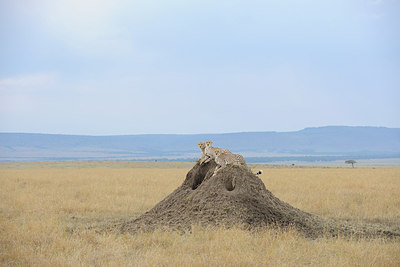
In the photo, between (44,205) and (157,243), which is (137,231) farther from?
(44,205)

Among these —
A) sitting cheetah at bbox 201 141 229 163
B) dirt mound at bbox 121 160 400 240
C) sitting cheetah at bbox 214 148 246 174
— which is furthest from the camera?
sitting cheetah at bbox 201 141 229 163

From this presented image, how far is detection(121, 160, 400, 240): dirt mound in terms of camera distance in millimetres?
9570

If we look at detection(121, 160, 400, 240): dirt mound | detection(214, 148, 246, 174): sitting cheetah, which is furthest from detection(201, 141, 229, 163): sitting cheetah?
detection(121, 160, 400, 240): dirt mound

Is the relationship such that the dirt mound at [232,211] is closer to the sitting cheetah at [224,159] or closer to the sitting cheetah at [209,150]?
the sitting cheetah at [224,159]

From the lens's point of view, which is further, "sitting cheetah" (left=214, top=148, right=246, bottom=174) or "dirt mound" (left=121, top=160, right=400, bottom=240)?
"sitting cheetah" (left=214, top=148, right=246, bottom=174)

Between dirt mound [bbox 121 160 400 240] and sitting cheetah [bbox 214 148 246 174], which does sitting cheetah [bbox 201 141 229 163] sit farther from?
dirt mound [bbox 121 160 400 240]

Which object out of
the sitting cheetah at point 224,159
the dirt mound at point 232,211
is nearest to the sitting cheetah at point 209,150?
the sitting cheetah at point 224,159

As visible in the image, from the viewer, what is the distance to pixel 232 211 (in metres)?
9.67

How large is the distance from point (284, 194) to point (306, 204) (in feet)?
8.33

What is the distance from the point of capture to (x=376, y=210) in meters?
13.6

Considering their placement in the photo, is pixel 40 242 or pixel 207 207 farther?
pixel 207 207

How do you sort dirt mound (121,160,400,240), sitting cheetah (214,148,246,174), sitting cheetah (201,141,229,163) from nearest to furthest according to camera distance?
dirt mound (121,160,400,240) → sitting cheetah (214,148,246,174) → sitting cheetah (201,141,229,163)

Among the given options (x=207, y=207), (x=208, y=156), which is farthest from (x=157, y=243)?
(x=208, y=156)

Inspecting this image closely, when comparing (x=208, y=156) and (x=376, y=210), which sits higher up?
(x=208, y=156)
